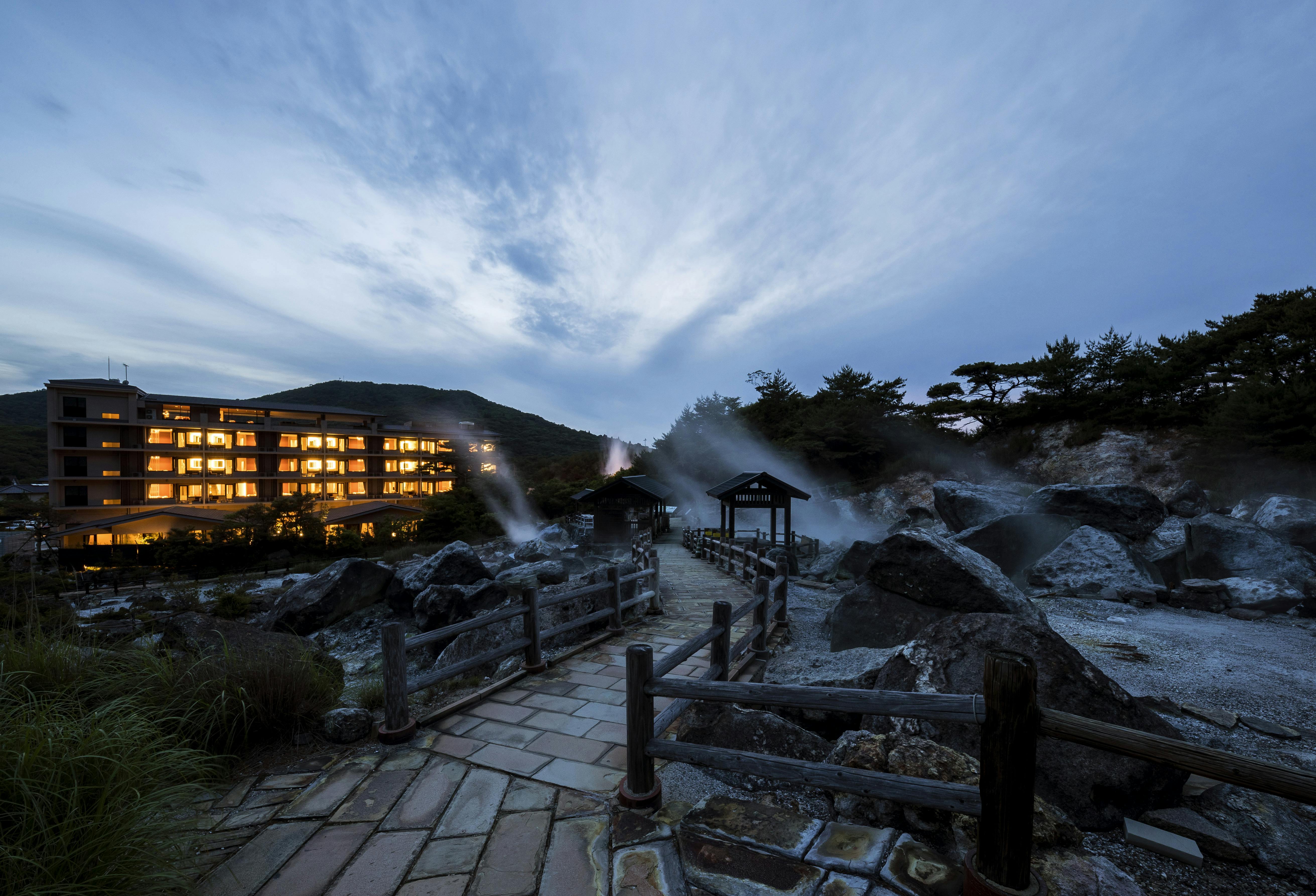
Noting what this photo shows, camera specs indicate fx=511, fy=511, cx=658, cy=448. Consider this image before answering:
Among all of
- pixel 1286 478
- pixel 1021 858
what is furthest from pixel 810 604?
pixel 1286 478

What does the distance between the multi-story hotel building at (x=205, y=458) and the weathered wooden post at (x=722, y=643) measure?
121 feet

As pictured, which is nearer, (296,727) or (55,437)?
(296,727)

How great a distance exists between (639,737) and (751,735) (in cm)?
127

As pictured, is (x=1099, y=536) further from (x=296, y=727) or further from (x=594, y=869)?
(x=296, y=727)

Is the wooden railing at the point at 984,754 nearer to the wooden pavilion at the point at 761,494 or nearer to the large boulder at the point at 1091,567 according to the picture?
the large boulder at the point at 1091,567

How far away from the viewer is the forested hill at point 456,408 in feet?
307

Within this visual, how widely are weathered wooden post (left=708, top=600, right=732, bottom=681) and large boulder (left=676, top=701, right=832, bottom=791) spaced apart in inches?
30.8

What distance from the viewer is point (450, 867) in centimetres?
281

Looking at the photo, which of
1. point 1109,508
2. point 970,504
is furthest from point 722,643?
point 970,504

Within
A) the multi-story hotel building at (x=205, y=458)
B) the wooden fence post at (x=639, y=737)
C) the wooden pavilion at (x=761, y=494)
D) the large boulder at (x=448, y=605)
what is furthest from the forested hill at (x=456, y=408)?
the wooden fence post at (x=639, y=737)

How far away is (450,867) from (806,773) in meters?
2.06

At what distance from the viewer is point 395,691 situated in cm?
430

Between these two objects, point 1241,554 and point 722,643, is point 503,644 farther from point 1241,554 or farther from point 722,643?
point 1241,554

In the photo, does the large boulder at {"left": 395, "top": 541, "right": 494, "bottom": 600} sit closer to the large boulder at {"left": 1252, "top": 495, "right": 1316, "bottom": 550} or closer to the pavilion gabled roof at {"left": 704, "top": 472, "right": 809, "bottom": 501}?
the pavilion gabled roof at {"left": 704, "top": 472, "right": 809, "bottom": 501}
